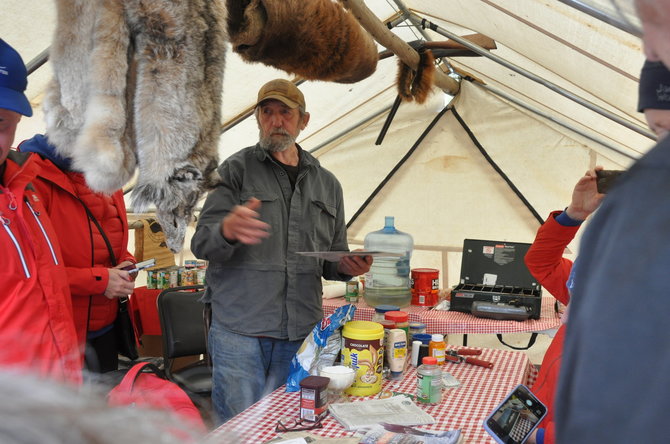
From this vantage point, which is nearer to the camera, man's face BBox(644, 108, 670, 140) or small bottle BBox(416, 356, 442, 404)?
man's face BBox(644, 108, 670, 140)

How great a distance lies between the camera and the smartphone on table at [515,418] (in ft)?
4.31

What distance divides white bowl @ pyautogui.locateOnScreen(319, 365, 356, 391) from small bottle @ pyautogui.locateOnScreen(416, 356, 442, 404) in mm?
228

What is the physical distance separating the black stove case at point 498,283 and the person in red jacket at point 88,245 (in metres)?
2.10

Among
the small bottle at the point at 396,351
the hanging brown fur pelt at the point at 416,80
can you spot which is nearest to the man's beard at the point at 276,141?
the small bottle at the point at 396,351

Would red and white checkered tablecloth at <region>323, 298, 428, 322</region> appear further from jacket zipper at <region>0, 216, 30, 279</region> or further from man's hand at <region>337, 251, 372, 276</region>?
jacket zipper at <region>0, 216, 30, 279</region>

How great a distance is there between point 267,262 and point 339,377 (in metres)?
0.65

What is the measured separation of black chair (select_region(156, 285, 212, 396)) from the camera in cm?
308

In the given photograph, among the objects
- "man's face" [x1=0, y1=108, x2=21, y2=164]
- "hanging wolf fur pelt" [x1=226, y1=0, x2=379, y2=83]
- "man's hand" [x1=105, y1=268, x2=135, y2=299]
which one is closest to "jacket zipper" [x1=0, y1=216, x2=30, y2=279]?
"man's face" [x1=0, y1=108, x2=21, y2=164]

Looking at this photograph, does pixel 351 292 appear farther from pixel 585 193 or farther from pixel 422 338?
pixel 585 193

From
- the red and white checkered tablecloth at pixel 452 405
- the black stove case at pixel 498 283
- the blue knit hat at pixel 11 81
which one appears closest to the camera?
the blue knit hat at pixel 11 81

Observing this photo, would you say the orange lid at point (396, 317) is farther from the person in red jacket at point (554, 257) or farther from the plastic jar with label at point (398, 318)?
the person in red jacket at point (554, 257)

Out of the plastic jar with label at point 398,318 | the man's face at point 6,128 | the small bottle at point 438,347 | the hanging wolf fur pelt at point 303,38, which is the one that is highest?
the hanging wolf fur pelt at point 303,38

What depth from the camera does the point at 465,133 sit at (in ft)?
18.1

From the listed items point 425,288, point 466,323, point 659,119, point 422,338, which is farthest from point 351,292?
point 659,119
